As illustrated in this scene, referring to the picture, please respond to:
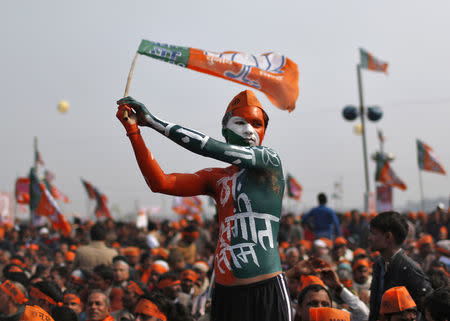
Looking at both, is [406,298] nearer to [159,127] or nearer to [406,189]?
[159,127]

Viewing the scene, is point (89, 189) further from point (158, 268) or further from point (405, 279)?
point (405, 279)

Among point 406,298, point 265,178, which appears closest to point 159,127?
point 265,178

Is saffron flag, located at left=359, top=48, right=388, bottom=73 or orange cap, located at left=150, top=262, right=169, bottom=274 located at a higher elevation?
saffron flag, located at left=359, top=48, right=388, bottom=73

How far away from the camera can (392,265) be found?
13.3 feet

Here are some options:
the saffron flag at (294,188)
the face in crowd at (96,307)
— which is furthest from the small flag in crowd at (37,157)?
the face in crowd at (96,307)

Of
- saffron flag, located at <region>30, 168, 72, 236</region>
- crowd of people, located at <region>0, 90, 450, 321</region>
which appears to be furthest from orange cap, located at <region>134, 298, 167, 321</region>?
saffron flag, located at <region>30, 168, 72, 236</region>

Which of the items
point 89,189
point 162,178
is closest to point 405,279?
point 162,178

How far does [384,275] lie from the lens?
414cm

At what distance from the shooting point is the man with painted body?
2834 millimetres

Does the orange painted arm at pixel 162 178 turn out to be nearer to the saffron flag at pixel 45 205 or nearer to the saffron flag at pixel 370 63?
the saffron flag at pixel 45 205

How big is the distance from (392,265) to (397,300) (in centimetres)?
33

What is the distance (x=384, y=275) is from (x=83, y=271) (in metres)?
4.48

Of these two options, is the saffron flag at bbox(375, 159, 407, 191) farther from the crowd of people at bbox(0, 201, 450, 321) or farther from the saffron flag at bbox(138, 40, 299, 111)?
the saffron flag at bbox(138, 40, 299, 111)

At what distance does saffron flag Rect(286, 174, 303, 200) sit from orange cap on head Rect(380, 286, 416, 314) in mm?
19640
